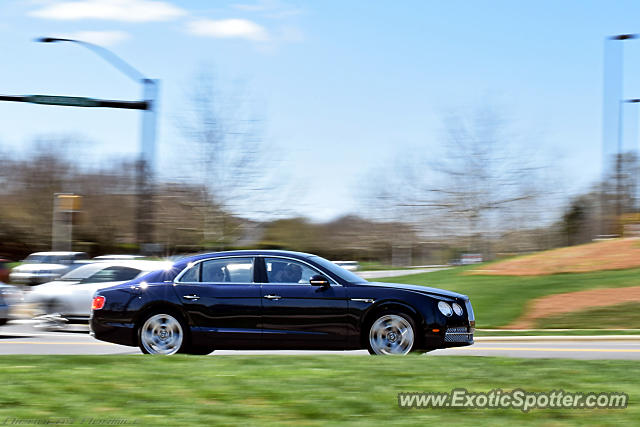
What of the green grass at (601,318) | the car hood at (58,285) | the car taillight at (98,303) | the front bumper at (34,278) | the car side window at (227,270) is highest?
the car side window at (227,270)

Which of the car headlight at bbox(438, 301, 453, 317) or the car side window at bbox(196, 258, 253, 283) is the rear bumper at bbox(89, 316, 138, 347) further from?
the car headlight at bbox(438, 301, 453, 317)

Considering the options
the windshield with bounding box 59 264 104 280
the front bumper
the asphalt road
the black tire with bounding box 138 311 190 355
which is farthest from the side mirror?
the front bumper

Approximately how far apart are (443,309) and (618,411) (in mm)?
4587

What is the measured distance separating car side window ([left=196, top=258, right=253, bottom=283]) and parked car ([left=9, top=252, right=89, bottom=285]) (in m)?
26.5

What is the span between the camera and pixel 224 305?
10930mm

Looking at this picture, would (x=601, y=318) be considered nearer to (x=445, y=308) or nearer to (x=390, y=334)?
(x=445, y=308)

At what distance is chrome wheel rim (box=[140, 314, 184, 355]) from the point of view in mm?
11047

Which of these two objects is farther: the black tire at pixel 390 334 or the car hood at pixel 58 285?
the car hood at pixel 58 285

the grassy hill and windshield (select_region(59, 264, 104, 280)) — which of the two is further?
the grassy hill

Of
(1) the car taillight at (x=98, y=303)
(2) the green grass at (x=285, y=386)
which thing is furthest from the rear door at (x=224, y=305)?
(2) the green grass at (x=285, y=386)

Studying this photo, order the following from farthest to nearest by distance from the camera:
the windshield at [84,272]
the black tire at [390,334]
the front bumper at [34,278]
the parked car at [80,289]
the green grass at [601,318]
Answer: the front bumper at [34,278] → the green grass at [601,318] → the windshield at [84,272] → the parked car at [80,289] → the black tire at [390,334]

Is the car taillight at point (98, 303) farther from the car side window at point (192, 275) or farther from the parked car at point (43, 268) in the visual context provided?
the parked car at point (43, 268)

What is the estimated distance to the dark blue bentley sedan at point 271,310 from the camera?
1070 centimetres

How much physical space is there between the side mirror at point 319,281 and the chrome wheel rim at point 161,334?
183 centimetres
